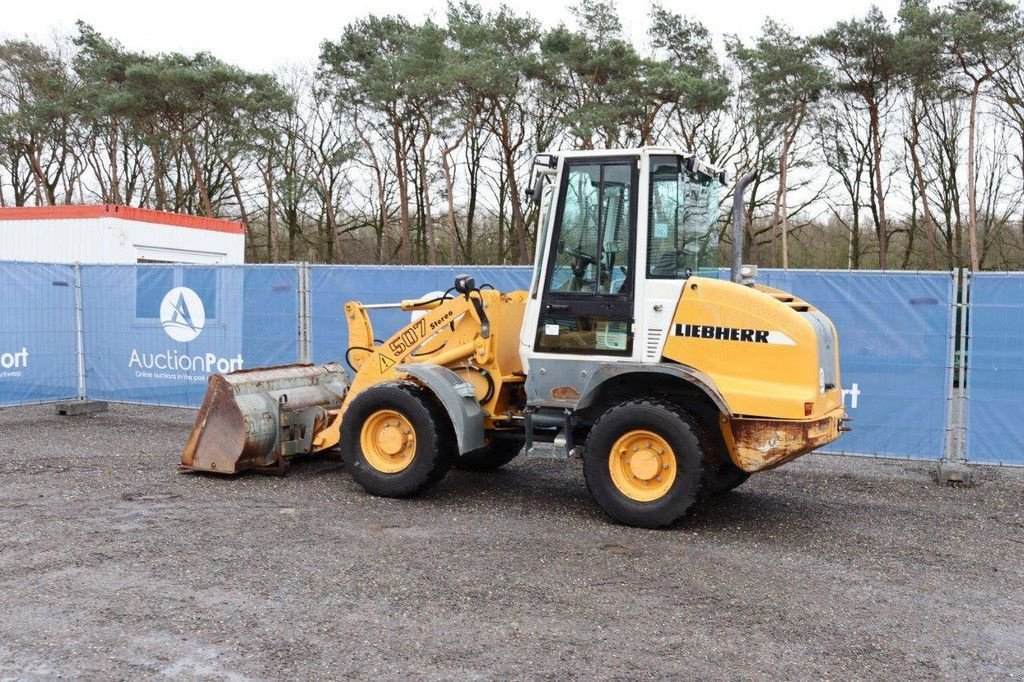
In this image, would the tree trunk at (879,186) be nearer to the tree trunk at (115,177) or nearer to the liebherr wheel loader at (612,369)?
the liebherr wheel loader at (612,369)

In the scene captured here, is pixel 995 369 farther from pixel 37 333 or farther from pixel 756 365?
pixel 37 333

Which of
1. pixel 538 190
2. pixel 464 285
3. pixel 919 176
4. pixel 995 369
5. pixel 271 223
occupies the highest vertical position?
pixel 919 176

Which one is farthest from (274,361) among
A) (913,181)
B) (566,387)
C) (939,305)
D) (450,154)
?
(913,181)

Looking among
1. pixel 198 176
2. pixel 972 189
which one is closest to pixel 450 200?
pixel 198 176

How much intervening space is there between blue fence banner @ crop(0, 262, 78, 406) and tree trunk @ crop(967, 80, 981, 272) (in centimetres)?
2476

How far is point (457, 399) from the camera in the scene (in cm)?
729

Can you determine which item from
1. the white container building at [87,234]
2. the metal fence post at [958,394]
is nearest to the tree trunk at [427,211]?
the white container building at [87,234]

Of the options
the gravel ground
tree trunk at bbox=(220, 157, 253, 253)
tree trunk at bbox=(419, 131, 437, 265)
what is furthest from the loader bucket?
tree trunk at bbox=(220, 157, 253, 253)

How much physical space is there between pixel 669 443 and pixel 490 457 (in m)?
2.50

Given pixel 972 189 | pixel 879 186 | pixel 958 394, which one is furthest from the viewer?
pixel 879 186

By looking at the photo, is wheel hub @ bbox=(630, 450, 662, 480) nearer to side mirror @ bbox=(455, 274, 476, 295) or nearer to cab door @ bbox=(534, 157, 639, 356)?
cab door @ bbox=(534, 157, 639, 356)

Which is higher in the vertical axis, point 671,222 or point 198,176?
point 198,176

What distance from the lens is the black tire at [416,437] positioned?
7371mm

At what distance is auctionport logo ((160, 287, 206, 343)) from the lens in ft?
38.6
